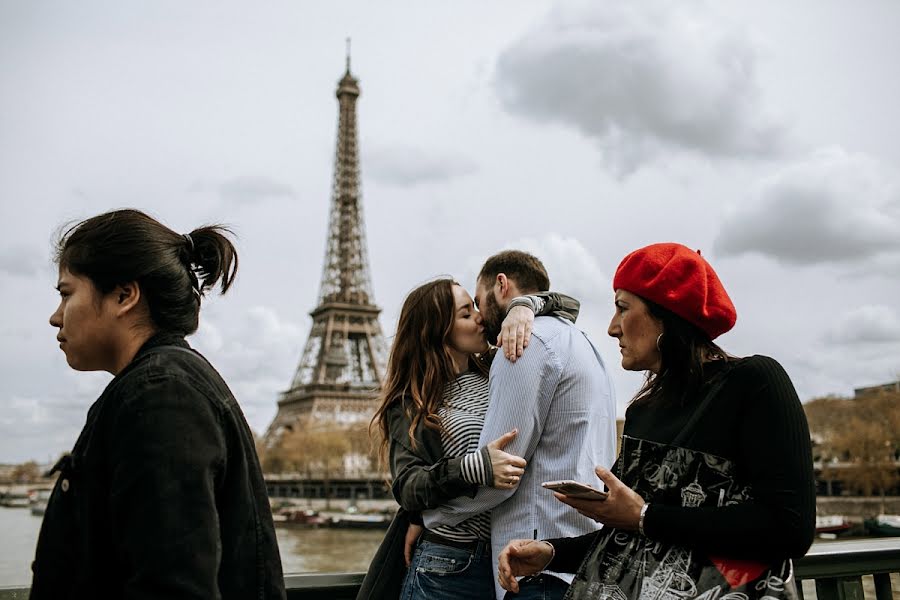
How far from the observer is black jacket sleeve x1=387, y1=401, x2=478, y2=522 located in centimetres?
236

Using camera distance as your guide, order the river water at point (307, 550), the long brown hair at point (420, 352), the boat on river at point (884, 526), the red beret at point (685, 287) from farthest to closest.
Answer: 1. the boat on river at point (884, 526)
2. the river water at point (307, 550)
3. the long brown hair at point (420, 352)
4. the red beret at point (685, 287)

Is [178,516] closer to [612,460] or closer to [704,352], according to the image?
[704,352]

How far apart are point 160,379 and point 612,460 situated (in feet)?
4.46

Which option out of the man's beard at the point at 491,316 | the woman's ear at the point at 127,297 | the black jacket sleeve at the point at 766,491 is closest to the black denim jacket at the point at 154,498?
the woman's ear at the point at 127,297

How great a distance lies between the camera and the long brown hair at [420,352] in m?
2.71

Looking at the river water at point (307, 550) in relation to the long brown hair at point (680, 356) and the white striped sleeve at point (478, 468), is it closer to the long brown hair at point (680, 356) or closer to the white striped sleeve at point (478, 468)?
the white striped sleeve at point (478, 468)

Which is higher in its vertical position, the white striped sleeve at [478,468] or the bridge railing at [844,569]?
the white striped sleeve at [478,468]

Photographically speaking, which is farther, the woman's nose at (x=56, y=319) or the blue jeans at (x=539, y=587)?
the blue jeans at (x=539, y=587)

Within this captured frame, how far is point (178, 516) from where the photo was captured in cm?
147

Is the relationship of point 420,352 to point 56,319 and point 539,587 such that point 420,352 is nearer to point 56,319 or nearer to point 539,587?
point 539,587

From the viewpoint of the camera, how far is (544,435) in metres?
2.41

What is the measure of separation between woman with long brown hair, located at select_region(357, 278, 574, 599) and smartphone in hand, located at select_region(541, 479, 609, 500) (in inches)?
13.7

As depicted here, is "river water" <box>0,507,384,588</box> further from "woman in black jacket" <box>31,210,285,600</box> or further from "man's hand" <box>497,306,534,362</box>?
"woman in black jacket" <box>31,210,285,600</box>

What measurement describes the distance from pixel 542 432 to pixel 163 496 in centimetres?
→ 117
